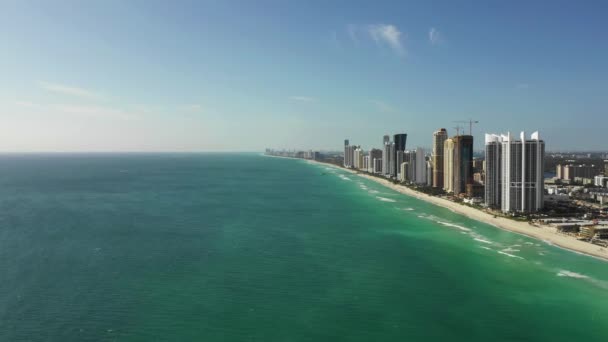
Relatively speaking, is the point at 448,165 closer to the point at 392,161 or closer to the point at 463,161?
the point at 463,161

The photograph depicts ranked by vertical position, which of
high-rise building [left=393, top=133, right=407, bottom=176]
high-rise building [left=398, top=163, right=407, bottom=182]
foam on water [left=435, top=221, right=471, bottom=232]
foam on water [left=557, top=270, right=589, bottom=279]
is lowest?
foam on water [left=557, top=270, right=589, bottom=279]

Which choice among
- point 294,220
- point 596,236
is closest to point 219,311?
point 294,220

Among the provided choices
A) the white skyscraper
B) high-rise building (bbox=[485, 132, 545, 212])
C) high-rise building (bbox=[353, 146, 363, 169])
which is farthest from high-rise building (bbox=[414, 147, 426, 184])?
high-rise building (bbox=[353, 146, 363, 169])

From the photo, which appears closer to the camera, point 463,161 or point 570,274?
point 570,274

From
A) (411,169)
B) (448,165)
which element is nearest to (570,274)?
(448,165)

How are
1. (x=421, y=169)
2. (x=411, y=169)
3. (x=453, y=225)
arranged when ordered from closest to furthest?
(x=453, y=225), (x=421, y=169), (x=411, y=169)

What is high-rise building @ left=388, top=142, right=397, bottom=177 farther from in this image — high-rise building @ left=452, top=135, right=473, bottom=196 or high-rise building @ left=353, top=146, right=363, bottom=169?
high-rise building @ left=452, top=135, right=473, bottom=196

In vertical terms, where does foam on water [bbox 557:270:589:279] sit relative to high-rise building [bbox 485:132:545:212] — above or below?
below
